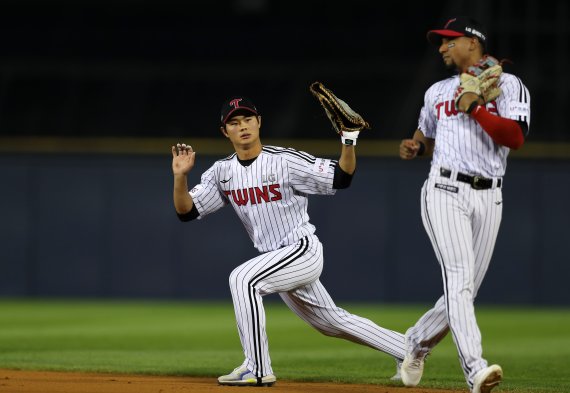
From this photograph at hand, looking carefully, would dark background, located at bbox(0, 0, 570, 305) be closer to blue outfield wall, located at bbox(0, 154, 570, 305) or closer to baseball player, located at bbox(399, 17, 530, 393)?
blue outfield wall, located at bbox(0, 154, 570, 305)

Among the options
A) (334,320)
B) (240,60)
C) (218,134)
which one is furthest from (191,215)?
(240,60)

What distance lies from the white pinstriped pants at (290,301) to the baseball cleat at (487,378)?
1124 mm

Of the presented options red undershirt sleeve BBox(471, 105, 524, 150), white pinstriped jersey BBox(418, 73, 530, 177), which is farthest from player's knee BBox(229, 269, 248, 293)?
red undershirt sleeve BBox(471, 105, 524, 150)

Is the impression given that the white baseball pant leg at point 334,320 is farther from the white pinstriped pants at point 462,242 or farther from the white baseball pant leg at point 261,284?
the white pinstriped pants at point 462,242

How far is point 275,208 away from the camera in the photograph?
18.1ft

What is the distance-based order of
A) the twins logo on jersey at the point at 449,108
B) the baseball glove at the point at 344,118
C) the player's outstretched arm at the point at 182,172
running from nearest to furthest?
the twins logo on jersey at the point at 449,108 → the baseball glove at the point at 344,118 → the player's outstretched arm at the point at 182,172

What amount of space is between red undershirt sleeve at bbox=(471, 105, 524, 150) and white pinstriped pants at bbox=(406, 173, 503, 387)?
255 millimetres

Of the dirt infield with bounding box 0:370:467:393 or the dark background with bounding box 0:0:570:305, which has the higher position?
the dark background with bounding box 0:0:570:305

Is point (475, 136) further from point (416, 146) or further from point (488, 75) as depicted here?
point (416, 146)

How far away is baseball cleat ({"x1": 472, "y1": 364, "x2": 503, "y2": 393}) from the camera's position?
4438mm

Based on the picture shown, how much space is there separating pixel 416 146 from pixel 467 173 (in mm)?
432

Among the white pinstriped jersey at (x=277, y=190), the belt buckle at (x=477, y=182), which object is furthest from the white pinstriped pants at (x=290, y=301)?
the belt buckle at (x=477, y=182)

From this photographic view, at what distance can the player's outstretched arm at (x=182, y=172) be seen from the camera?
5.42 meters

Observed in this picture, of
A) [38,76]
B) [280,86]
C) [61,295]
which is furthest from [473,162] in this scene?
[38,76]
